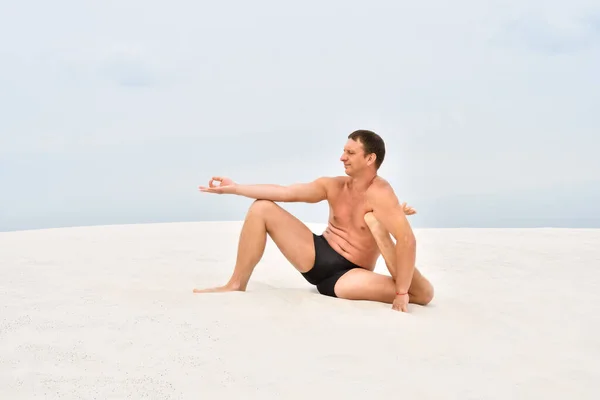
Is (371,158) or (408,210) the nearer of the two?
(371,158)

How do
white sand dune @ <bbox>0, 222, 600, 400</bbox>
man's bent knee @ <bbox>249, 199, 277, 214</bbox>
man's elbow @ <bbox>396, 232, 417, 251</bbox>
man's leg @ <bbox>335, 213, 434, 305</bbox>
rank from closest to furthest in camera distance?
1. white sand dune @ <bbox>0, 222, 600, 400</bbox>
2. man's elbow @ <bbox>396, 232, 417, 251</bbox>
3. man's leg @ <bbox>335, 213, 434, 305</bbox>
4. man's bent knee @ <bbox>249, 199, 277, 214</bbox>

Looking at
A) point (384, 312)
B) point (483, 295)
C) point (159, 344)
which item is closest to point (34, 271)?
point (159, 344)

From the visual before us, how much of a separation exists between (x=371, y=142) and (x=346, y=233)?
26.3 inches

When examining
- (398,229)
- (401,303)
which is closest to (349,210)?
(398,229)

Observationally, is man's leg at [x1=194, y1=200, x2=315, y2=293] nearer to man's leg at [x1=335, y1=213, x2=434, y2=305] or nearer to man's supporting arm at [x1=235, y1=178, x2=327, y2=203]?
man's supporting arm at [x1=235, y1=178, x2=327, y2=203]

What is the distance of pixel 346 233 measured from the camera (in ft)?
14.9

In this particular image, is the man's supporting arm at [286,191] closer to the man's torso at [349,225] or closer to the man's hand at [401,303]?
the man's torso at [349,225]

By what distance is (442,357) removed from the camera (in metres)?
3.45

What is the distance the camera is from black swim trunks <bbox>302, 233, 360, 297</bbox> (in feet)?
14.8

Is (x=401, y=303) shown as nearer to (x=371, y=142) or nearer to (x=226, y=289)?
(x=371, y=142)

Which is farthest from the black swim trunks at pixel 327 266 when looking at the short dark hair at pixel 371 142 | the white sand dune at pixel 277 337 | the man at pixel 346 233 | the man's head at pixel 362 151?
the short dark hair at pixel 371 142

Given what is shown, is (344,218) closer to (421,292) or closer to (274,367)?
(421,292)

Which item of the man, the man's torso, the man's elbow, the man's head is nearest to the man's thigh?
the man

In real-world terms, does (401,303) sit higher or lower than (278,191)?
lower
